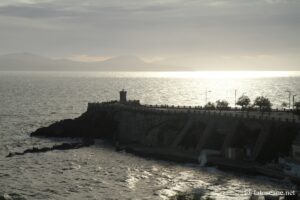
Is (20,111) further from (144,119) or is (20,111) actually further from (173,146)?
(173,146)

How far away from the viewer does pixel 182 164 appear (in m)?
72.4

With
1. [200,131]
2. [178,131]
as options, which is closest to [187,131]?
[200,131]

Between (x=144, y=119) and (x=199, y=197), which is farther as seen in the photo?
(x=144, y=119)

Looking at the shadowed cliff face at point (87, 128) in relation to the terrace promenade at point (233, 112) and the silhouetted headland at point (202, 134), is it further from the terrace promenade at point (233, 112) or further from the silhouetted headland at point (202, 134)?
Answer: the terrace promenade at point (233, 112)

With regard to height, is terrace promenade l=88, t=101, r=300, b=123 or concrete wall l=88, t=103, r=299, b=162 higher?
terrace promenade l=88, t=101, r=300, b=123

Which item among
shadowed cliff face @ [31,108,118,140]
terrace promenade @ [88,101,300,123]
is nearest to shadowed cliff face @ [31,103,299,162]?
shadowed cliff face @ [31,108,118,140]

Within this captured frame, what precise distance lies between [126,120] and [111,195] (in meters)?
39.6

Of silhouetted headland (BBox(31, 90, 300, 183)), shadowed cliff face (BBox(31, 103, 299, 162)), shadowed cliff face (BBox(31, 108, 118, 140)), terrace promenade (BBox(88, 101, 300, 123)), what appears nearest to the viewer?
silhouetted headland (BBox(31, 90, 300, 183))

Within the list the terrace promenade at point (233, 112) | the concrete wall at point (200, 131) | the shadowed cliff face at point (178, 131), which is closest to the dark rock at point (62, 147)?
the shadowed cliff face at point (178, 131)

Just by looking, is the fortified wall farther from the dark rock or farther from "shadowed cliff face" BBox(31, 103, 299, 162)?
the dark rock

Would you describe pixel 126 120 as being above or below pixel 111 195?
above

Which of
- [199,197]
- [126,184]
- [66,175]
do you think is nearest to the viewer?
[199,197]

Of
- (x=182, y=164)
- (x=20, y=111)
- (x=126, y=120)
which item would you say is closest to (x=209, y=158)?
(x=182, y=164)

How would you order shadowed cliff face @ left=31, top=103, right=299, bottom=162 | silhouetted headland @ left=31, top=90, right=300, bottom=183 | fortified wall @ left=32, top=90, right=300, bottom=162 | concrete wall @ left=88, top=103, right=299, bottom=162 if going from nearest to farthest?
1. silhouetted headland @ left=31, top=90, right=300, bottom=183
2. concrete wall @ left=88, top=103, right=299, bottom=162
3. fortified wall @ left=32, top=90, right=300, bottom=162
4. shadowed cliff face @ left=31, top=103, right=299, bottom=162
